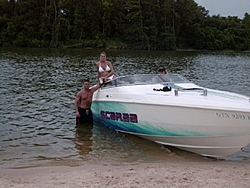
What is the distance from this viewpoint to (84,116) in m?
9.82

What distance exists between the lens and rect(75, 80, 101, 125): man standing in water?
31.4ft

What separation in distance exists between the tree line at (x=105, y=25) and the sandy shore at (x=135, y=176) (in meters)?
76.6

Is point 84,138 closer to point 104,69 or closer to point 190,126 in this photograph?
point 104,69

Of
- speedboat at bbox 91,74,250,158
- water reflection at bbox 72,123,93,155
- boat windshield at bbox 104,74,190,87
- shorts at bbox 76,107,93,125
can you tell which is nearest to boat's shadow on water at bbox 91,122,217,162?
speedboat at bbox 91,74,250,158

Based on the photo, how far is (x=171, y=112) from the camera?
6793mm

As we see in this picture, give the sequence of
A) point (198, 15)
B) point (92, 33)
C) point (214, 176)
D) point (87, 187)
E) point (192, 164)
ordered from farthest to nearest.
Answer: point (198, 15) → point (92, 33) → point (192, 164) → point (214, 176) → point (87, 187)

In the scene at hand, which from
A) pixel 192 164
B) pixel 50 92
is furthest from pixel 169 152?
pixel 50 92

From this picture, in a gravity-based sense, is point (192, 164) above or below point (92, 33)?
below

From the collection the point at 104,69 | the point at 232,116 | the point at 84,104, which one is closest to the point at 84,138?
the point at 84,104

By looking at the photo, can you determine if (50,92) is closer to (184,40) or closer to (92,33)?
(92,33)

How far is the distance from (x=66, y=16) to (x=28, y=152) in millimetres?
91980

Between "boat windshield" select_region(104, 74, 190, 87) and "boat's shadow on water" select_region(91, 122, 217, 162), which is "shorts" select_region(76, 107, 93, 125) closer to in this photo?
"boat's shadow on water" select_region(91, 122, 217, 162)

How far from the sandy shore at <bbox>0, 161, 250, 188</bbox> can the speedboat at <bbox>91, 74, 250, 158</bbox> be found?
571mm

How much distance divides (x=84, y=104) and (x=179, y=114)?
3953mm
